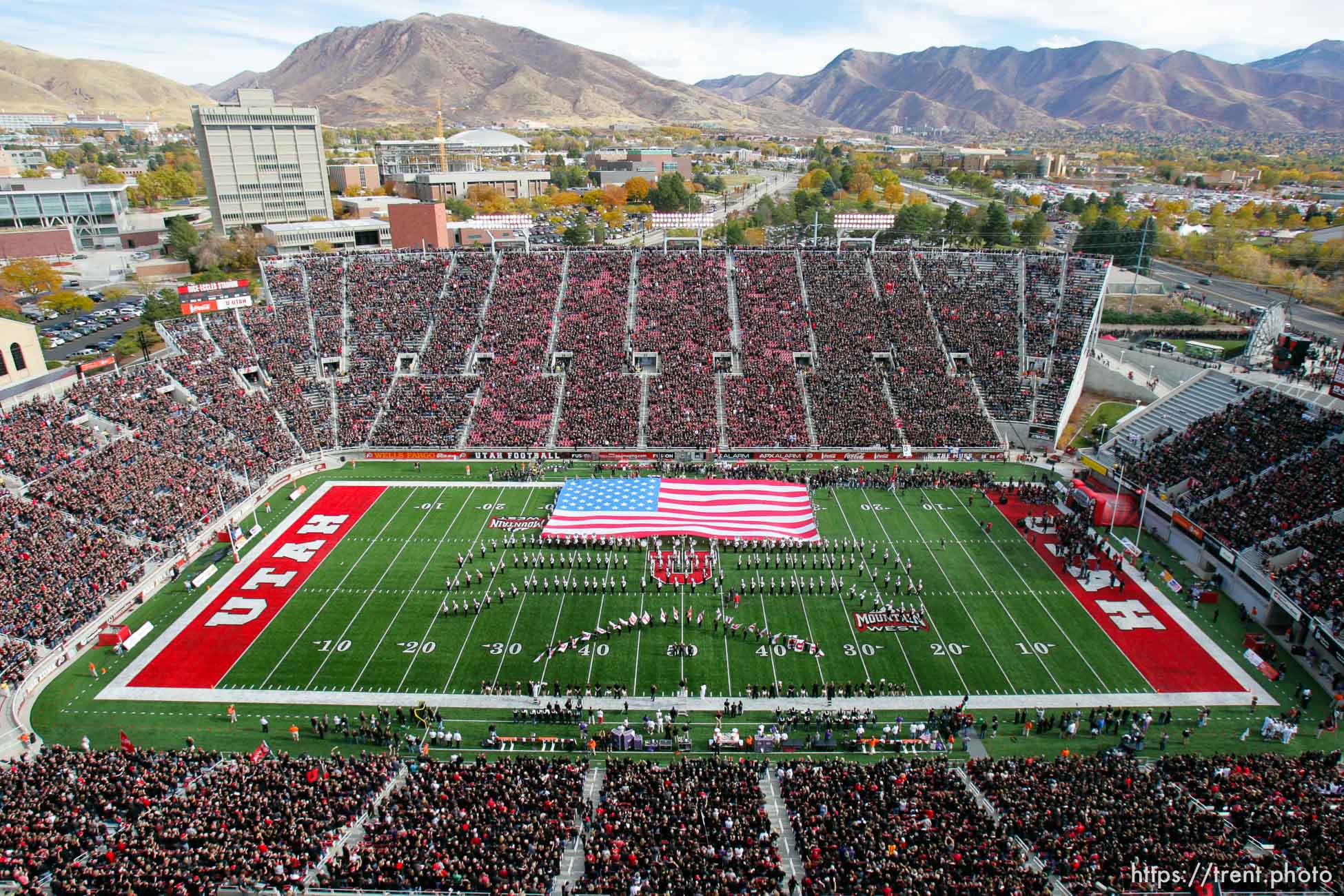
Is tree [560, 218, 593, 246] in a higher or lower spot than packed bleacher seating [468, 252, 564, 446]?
higher

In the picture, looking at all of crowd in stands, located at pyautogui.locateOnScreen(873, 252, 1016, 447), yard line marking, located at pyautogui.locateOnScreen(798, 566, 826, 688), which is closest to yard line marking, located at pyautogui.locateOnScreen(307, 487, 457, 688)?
yard line marking, located at pyautogui.locateOnScreen(798, 566, 826, 688)

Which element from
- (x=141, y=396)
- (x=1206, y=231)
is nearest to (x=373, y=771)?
(x=141, y=396)

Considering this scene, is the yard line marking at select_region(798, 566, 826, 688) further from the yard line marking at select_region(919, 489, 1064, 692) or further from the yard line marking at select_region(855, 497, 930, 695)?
the yard line marking at select_region(919, 489, 1064, 692)

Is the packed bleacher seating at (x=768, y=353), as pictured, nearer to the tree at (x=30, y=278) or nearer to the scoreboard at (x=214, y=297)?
the scoreboard at (x=214, y=297)

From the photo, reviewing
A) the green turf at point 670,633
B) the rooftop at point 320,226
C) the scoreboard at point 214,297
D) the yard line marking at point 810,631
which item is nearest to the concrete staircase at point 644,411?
the green turf at point 670,633

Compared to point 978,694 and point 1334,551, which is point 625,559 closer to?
point 978,694

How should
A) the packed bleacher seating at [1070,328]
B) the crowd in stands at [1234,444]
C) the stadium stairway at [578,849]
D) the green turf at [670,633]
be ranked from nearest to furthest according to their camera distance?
the stadium stairway at [578,849] < the green turf at [670,633] < the crowd in stands at [1234,444] < the packed bleacher seating at [1070,328]

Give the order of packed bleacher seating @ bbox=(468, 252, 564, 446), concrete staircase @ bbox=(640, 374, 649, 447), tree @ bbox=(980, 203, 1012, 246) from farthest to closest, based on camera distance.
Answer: tree @ bbox=(980, 203, 1012, 246) < packed bleacher seating @ bbox=(468, 252, 564, 446) < concrete staircase @ bbox=(640, 374, 649, 447)
